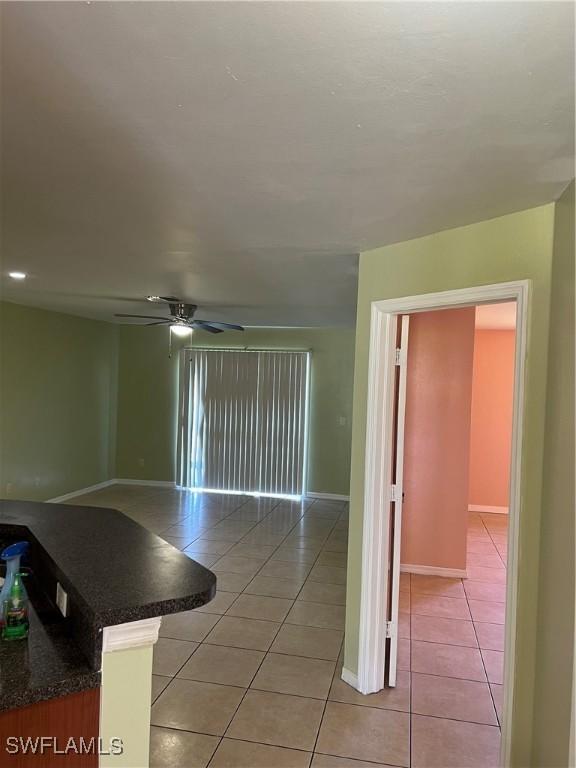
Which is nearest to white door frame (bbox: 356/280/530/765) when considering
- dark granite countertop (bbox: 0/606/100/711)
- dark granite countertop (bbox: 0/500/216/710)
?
dark granite countertop (bbox: 0/500/216/710)

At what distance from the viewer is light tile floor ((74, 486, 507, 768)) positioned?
8.12ft

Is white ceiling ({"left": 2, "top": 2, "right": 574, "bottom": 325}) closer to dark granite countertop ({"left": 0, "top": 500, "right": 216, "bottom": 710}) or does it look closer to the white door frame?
the white door frame

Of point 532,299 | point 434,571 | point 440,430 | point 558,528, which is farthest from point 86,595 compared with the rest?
point 434,571

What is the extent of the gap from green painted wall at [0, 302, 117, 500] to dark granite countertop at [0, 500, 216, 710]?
14.4 feet

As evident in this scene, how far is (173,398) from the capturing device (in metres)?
8.16

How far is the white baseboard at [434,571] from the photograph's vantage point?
485 centimetres

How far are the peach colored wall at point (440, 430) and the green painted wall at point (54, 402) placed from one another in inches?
170

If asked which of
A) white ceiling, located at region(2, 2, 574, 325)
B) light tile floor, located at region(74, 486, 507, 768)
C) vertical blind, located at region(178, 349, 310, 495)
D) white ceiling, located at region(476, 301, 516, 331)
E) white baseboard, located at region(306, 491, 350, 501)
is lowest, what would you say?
white baseboard, located at region(306, 491, 350, 501)

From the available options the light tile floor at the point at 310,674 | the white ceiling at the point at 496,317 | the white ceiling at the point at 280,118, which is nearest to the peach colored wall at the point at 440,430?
the light tile floor at the point at 310,674

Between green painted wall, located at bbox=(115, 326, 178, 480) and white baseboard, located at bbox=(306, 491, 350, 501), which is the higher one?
green painted wall, located at bbox=(115, 326, 178, 480)

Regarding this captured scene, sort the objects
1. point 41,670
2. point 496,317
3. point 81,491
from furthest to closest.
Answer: point 81,491 < point 496,317 < point 41,670

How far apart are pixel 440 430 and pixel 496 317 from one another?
7.04 ft

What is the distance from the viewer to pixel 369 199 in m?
2.07

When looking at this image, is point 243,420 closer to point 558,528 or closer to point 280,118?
point 558,528
